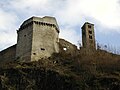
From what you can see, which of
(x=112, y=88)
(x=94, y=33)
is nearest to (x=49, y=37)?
(x=94, y=33)

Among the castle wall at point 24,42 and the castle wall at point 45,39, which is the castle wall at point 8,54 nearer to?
the castle wall at point 24,42

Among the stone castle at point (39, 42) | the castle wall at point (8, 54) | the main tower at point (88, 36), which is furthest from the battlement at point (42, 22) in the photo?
the main tower at point (88, 36)

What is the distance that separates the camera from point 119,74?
4353cm

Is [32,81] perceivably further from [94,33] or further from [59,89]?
[94,33]

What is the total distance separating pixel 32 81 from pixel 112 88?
26.3ft

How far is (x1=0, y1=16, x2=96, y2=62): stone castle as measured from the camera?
47.0 metres

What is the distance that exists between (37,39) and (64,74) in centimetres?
659

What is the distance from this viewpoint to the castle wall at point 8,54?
4938cm

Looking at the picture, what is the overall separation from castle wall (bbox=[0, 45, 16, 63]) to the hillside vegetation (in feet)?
10.3

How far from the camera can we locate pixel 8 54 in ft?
164

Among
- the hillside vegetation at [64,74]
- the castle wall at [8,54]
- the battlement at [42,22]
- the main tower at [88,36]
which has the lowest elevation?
the hillside vegetation at [64,74]

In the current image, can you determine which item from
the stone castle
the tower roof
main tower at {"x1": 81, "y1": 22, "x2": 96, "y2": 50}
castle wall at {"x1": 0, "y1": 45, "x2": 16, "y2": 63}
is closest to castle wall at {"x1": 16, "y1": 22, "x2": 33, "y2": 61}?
the stone castle

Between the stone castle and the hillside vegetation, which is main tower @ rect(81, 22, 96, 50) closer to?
the stone castle

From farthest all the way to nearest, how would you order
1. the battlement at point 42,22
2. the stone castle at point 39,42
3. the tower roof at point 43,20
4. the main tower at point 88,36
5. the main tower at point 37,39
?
the main tower at point 88,36
the tower roof at point 43,20
the battlement at point 42,22
the stone castle at point 39,42
the main tower at point 37,39
